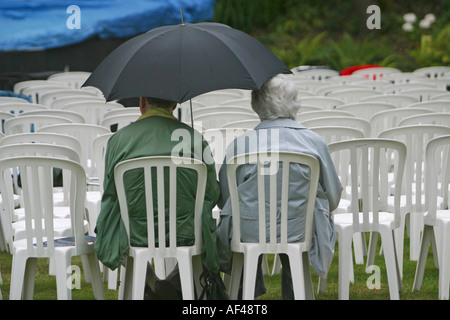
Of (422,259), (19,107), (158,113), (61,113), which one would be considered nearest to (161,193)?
(158,113)

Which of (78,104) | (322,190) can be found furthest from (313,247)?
(78,104)

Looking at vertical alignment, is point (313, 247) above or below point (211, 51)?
below

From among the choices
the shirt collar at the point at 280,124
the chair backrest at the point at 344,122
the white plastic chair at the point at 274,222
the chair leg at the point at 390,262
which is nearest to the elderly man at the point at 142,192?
the white plastic chair at the point at 274,222

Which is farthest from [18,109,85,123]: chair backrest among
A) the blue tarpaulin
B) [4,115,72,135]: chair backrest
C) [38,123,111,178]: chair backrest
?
the blue tarpaulin

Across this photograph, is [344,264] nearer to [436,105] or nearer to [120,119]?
[120,119]

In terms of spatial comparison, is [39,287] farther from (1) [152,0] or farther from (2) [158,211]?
(1) [152,0]

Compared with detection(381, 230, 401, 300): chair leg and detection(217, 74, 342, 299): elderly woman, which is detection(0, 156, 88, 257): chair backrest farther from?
detection(381, 230, 401, 300): chair leg

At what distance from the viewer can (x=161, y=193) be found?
436 centimetres

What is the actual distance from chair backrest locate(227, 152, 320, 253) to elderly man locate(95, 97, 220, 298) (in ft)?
0.46

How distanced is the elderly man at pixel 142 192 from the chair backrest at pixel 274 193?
0.14m

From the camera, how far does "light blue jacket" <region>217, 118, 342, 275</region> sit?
4539 millimetres

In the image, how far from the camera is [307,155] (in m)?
4.42

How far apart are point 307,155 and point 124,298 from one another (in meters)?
1.27

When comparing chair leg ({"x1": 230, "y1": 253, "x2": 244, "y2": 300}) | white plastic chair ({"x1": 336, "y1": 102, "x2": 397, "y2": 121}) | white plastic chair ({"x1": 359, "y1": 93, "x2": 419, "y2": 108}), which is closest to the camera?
chair leg ({"x1": 230, "y1": 253, "x2": 244, "y2": 300})
